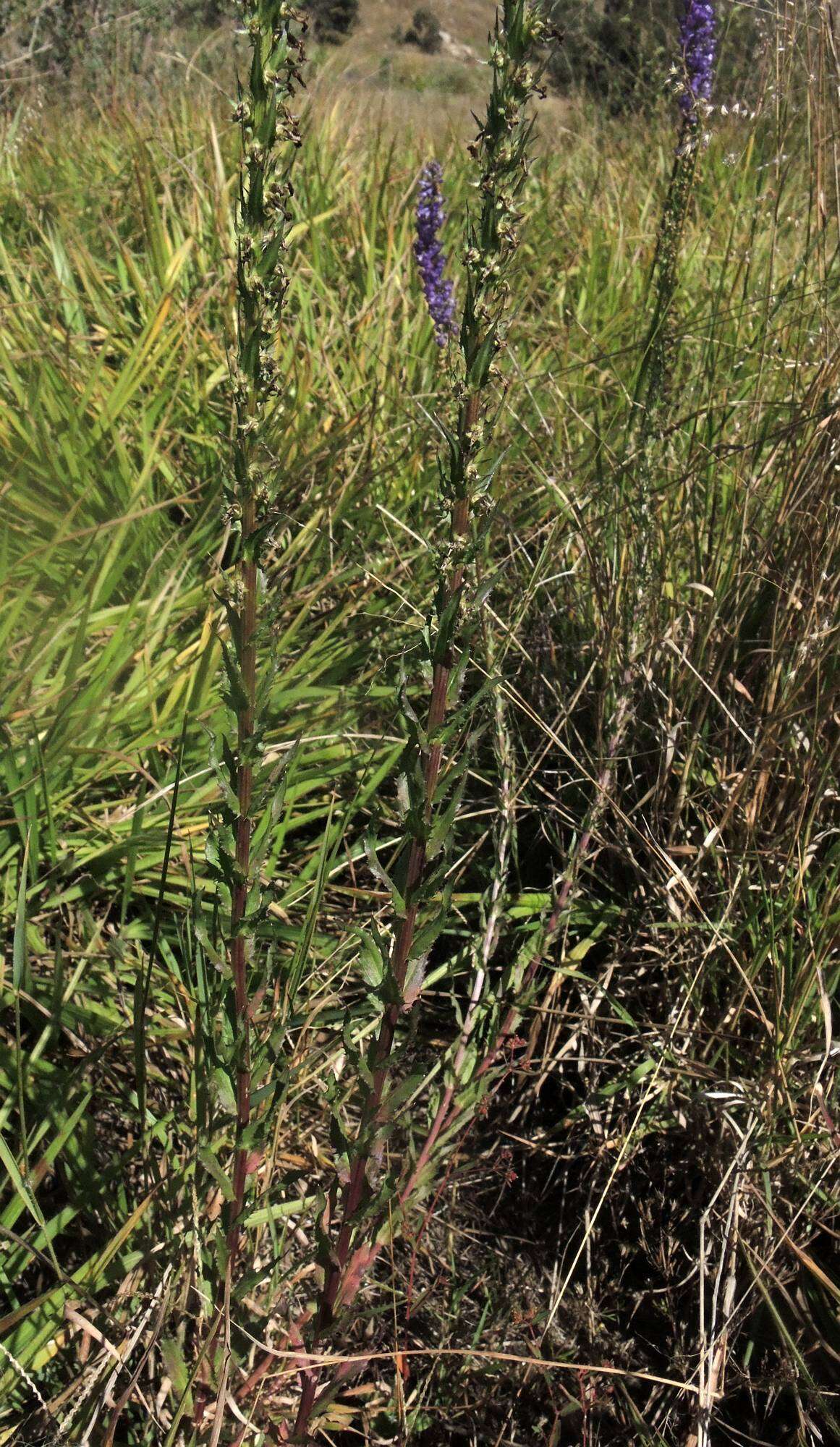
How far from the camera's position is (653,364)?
1798 mm

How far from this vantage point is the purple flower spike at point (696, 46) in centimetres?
192

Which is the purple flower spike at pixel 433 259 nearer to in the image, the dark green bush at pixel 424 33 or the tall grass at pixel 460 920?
the tall grass at pixel 460 920

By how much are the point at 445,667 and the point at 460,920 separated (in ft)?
3.60

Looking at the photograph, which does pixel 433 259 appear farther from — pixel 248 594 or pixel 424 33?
pixel 424 33

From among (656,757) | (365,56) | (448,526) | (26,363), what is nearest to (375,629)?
(656,757)

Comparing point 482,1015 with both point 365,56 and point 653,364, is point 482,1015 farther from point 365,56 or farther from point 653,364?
point 365,56

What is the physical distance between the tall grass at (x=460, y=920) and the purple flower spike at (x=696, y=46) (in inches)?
7.0

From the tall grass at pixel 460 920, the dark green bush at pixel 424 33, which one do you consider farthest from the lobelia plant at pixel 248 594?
the dark green bush at pixel 424 33

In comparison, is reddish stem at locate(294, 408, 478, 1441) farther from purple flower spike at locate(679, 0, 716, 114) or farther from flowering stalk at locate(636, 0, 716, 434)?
purple flower spike at locate(679, 0, 716, 114)

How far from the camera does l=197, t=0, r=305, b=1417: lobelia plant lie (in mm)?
800

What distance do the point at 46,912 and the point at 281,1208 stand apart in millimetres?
641

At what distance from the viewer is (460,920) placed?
200cm

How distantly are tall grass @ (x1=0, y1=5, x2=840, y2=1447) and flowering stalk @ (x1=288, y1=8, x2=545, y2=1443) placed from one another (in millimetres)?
44

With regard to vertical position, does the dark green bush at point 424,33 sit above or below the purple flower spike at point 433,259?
above
